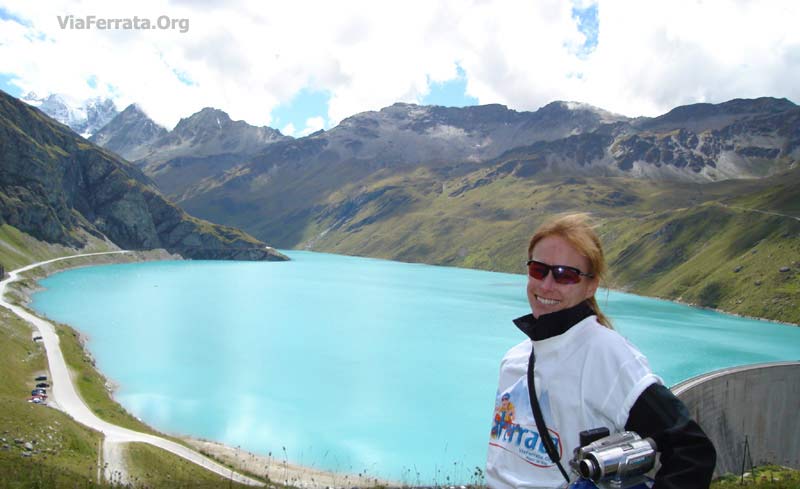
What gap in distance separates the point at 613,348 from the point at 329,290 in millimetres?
127799

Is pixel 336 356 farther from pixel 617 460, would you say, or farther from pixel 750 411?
pixel 617 460

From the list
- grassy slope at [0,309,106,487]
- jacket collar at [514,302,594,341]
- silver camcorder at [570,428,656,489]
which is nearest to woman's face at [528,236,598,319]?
jacket collar at [514,302,594,341]

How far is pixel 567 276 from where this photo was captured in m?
3.93

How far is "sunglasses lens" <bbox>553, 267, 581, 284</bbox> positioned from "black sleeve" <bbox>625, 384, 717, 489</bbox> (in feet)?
3.21

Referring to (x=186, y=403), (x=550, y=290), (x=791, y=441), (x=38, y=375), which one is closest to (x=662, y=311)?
(x=791, y=441)

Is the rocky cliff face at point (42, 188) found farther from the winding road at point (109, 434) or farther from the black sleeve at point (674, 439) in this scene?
the black sleeve at point (674, 439)

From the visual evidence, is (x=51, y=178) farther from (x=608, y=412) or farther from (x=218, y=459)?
(x=608, y=412)

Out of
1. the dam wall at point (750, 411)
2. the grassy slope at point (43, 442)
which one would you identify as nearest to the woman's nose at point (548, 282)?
the grassy slope at point (43, 442)

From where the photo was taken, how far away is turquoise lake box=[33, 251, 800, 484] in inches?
1594

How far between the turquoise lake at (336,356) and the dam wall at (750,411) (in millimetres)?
8939

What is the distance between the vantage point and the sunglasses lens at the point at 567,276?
3920 millimetres

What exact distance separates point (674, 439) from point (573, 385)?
61cm

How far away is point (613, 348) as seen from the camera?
3293 millimetres

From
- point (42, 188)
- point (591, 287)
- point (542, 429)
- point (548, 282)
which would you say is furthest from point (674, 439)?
point (42, 188)
